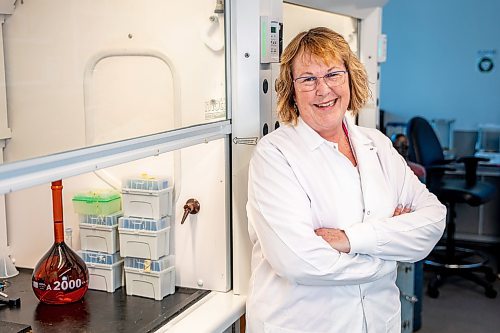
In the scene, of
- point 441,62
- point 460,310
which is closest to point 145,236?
point 460,310

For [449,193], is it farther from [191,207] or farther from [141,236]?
[141,236]

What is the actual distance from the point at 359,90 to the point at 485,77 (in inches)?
155

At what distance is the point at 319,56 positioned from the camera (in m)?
1.73

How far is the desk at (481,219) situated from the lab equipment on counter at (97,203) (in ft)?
12.3

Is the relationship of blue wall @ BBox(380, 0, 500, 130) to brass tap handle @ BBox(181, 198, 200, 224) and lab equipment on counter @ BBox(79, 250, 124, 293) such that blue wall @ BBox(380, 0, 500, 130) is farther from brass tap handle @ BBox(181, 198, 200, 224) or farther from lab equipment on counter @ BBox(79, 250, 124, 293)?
lab equipment on counter @ BBox(79, 250, 124, 293)

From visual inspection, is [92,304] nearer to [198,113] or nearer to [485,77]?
[198,113]

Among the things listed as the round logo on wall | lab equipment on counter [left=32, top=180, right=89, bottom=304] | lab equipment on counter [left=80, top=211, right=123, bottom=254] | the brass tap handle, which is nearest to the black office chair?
the round logo on wall

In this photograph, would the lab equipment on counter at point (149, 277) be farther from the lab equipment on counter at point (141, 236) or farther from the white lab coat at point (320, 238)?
the white lab coat at point (320, 238)

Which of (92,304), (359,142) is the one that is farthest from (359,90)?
(92,304)

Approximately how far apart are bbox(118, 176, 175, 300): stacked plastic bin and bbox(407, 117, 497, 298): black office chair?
9.42 feet

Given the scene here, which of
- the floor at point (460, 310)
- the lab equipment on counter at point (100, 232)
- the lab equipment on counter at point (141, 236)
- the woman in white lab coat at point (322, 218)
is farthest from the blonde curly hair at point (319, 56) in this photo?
the floor at point (460, 310)

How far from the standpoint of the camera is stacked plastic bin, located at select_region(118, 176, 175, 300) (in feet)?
6.10

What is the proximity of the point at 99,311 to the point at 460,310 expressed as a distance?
2906mm

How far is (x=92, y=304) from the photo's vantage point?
1804 millimetres
